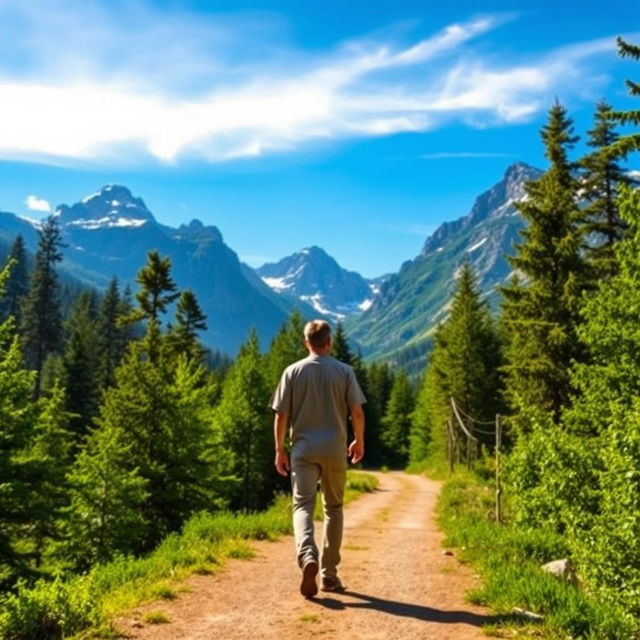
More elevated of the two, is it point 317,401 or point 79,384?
point 79,384

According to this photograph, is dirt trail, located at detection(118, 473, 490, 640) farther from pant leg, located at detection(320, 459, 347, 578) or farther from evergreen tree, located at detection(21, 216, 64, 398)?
evergreen tree, located at detection(21, 216, 64, 398)

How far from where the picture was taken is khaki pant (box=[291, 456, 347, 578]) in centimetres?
685

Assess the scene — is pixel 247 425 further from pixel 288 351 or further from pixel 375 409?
pixel 375 409

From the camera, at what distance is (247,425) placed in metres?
33.9

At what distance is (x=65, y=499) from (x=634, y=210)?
17.5 meters

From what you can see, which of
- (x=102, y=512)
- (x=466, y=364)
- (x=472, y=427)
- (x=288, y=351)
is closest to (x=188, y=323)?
(x=288, y=351)

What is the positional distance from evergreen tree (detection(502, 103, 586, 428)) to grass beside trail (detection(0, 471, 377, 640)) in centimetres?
1490

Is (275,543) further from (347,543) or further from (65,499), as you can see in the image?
(65,499)

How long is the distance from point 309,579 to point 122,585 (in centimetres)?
243

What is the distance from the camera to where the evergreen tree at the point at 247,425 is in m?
33.7

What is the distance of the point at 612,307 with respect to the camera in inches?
621

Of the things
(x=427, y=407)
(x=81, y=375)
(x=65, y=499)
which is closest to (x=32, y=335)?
(x=81, y=375)

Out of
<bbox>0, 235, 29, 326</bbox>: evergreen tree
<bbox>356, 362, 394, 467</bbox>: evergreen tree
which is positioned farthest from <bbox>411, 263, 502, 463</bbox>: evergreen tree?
<bbox>0, 235, 29, 326</bbox>: evergreen tree

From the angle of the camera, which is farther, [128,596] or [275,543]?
[275,543]
